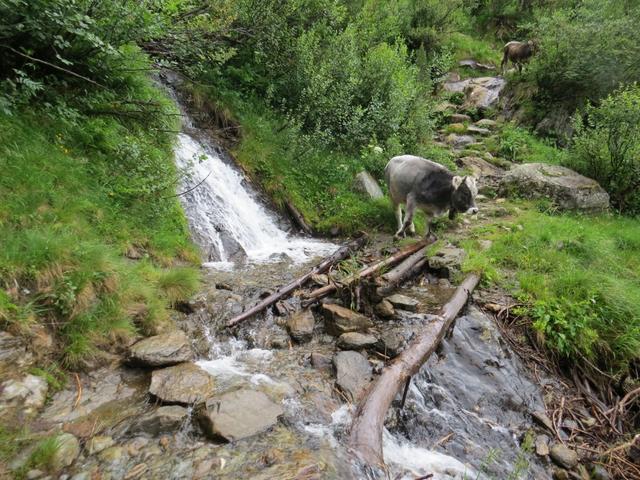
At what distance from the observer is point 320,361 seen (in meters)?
4.29

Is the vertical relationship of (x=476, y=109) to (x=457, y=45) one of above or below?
below

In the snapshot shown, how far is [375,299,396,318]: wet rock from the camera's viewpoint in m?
5.35

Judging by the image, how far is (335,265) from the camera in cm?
695

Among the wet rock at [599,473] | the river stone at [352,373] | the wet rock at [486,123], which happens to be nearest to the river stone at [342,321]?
the river stone at [352,373]

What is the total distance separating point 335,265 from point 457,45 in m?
25.7

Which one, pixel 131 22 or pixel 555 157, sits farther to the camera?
pixel 555 157

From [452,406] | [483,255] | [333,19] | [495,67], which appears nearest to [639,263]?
[483,255]

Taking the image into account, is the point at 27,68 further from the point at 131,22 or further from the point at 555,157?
the point at 555,157

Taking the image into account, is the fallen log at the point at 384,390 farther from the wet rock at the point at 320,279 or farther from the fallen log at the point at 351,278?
the wet rock at the point at 320,279

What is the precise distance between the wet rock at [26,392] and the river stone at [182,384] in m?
0.85

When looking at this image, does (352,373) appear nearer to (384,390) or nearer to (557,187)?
(384,390)

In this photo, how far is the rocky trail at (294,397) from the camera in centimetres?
279

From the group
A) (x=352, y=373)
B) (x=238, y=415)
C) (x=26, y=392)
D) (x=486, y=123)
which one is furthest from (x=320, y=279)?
(x=486, y=123)

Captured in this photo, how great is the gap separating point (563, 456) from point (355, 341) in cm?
240
